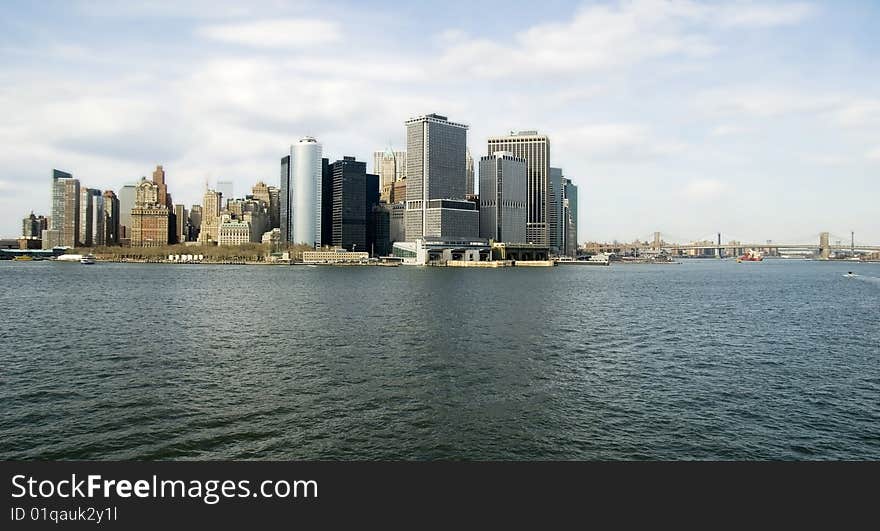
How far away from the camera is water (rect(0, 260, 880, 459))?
84.9ft

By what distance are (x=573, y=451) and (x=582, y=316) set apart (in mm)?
49642

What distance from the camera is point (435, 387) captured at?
3566 cm

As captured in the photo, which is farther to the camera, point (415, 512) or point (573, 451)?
point (573, 451)

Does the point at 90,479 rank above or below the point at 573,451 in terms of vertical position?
above

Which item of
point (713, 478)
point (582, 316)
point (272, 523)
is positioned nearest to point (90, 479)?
point (272, 523)

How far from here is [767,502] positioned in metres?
17.9

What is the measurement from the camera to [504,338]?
180 feet

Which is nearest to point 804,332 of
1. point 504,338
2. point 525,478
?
point 504,338

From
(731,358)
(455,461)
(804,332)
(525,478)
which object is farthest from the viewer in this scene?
(804,332)

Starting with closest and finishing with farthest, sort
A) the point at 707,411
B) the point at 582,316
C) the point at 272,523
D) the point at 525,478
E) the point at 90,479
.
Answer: the point at 272,523
the point at 90,479
the point at 525,478
the point at 707,411
the point at 582,316

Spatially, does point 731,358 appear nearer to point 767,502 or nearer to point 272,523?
point 767,502

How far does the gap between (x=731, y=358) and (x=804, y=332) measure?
20.3m

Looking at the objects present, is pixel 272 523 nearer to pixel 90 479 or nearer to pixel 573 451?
pixel 90 479

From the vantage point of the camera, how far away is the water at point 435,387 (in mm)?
25875
